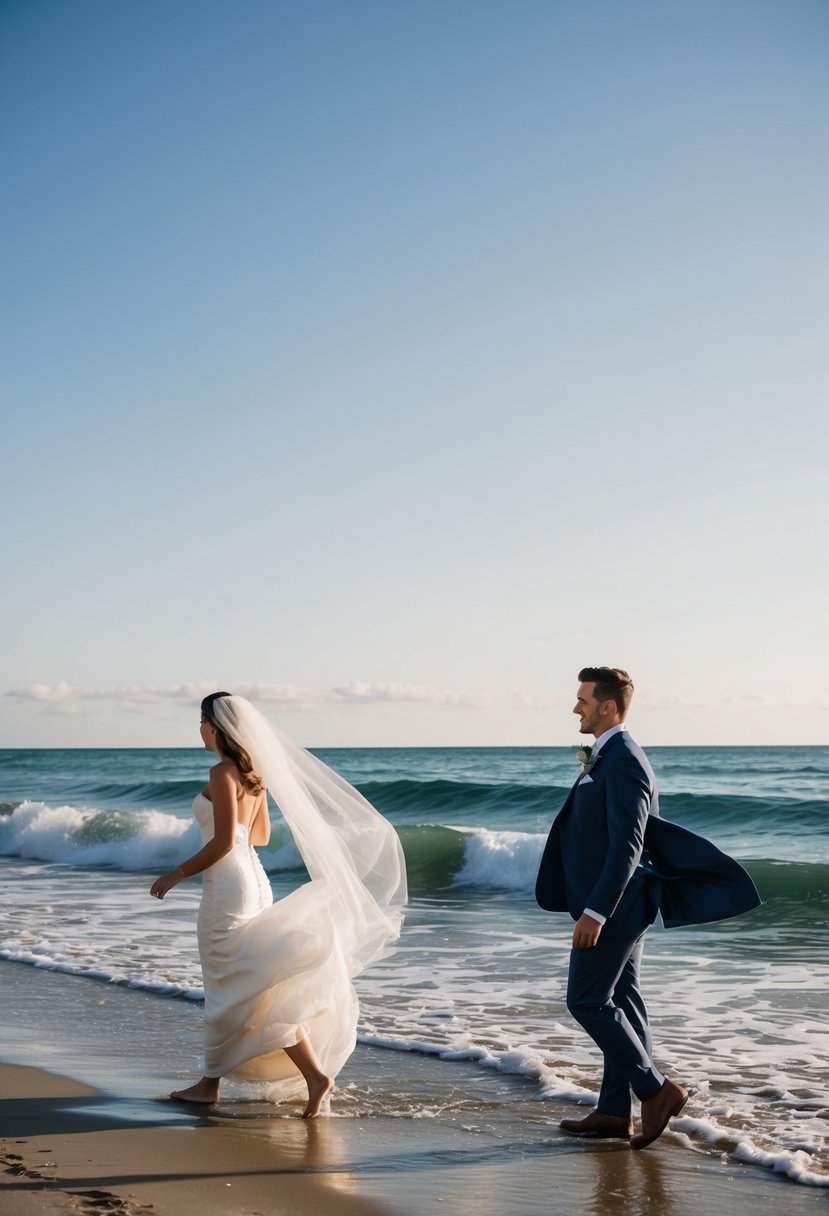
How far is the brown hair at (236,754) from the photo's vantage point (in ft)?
17.9

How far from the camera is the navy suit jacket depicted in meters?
4.64

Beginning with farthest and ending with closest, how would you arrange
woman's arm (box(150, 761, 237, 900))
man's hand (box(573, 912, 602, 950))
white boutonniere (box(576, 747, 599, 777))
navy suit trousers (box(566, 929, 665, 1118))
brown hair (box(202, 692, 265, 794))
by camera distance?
brown hair (box(202, 692, 265, 794)) < woman's arm (box(150, 761, 237, 900)) < white boutonniere (box(576, 747, 599, 777)) < navy suit trousers (box(566, 929, 665, 1118)) < man's hand (box(573, 912, 602, 950))

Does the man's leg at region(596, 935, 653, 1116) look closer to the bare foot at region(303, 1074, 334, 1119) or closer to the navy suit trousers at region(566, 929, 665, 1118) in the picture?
the navy suit trousers at region(566, 929, 665, 1118)

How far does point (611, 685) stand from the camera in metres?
4.90

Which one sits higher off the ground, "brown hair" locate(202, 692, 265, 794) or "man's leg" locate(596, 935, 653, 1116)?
"brown hair" locate(202, 692, 265, 794)

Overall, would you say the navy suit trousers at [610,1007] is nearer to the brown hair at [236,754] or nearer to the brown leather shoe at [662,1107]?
the brown leather shoe at [662,1107]

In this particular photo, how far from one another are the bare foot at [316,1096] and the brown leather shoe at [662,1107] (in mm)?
1401

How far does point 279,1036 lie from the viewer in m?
5.19

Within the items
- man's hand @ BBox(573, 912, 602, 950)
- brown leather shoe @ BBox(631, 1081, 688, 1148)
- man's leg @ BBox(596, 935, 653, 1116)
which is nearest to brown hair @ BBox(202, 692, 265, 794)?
man's hand @ BBox(573, 912, 602, 950)

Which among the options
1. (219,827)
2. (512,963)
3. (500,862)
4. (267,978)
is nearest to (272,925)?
(267,978)

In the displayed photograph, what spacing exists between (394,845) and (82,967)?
453cm

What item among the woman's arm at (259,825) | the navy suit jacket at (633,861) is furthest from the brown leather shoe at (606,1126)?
the woman's arm at (259,825)

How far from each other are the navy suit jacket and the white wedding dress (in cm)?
118

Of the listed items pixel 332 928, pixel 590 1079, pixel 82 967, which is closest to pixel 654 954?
pixel 590 1079
